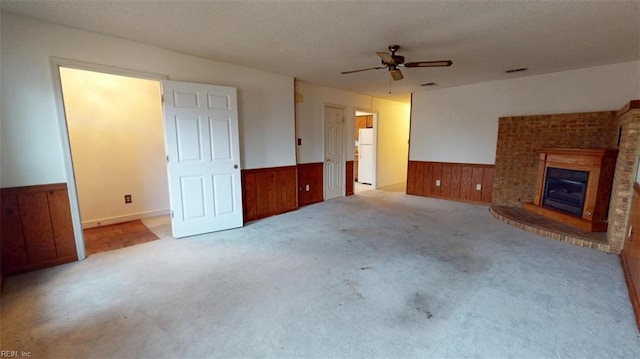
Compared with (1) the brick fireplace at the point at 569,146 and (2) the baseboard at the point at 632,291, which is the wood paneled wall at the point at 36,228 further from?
(1) the brick fireplace at the point at 569,146

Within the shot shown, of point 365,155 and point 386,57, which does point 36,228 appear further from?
point 365,155

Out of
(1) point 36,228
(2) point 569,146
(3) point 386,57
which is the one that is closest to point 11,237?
(1) point 36,228

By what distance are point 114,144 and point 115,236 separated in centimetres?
132

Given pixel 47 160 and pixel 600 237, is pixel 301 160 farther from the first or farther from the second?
pixel 600 237

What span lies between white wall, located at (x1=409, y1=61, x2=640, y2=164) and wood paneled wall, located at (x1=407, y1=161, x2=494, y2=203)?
15 centimetres

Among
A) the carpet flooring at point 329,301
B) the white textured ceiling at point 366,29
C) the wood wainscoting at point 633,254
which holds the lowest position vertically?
the carpet flooring at point 329,301

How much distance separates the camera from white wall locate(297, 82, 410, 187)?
507 cm

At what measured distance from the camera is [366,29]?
261cm

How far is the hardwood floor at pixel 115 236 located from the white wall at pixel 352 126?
8.73ft

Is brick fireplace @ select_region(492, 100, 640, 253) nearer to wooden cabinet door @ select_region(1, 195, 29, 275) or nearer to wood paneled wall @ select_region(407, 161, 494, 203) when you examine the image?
wood paneled wall @ select_region(407, 161, 494, 203)

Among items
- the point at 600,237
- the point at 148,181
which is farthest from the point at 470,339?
the point at 148,181

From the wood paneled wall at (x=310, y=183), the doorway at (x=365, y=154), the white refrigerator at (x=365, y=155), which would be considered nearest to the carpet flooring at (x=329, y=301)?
the wood paneled wall at (x=310, y=183)

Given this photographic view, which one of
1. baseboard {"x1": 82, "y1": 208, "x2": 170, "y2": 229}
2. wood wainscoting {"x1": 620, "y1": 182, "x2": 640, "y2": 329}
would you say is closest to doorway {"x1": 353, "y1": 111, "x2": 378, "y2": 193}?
baseboard {"x1": 82, "y1": 208, "x2": 170, "y2": 229}

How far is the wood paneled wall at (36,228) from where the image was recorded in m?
2.47
